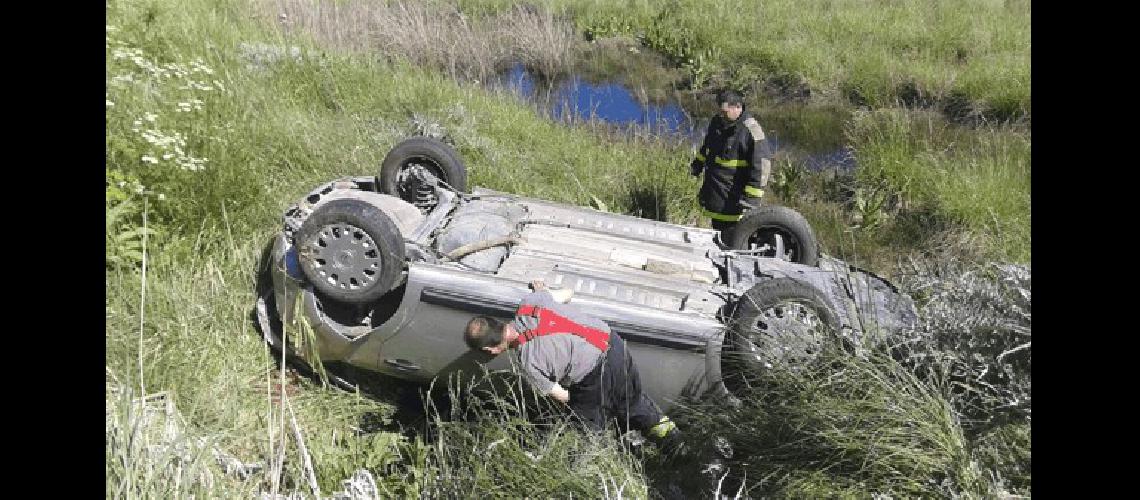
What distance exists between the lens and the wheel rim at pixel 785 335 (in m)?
3.54

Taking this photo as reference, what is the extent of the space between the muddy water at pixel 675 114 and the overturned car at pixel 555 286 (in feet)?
13.6

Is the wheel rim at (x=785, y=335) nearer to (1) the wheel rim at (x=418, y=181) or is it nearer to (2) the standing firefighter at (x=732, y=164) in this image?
(2) the standing firefighter at (x=732, y=164)

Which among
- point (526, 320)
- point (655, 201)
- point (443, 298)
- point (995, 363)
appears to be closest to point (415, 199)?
point (443, 298)

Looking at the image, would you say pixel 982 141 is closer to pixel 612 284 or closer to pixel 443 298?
pixel 612 284

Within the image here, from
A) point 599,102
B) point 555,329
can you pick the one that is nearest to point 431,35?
point 599,102

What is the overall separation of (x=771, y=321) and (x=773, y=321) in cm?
1

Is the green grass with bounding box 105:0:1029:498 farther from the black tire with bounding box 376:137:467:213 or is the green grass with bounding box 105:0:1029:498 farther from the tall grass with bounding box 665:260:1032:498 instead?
the black tire with bounding box 376:137:467:213

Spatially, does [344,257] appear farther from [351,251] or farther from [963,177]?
[963,177]

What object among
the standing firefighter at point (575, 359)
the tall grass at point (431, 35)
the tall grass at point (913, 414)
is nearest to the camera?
the tall grass at point (913, 414)

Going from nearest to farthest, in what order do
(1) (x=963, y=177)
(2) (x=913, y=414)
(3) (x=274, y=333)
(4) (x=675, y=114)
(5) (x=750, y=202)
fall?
(2) (x=913, y=414), (3) (x=274, y=333), (5) (x=750, y=202), (1) (x=963, y=177), (4) (x=675, y=114)

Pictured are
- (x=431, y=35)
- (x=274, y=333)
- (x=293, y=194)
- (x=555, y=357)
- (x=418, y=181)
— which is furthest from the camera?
(x=431, y=35)

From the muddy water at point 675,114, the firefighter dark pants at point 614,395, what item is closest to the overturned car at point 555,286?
the firefighter dark pants at point 614,395

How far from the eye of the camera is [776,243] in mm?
5328

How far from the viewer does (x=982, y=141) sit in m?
8.86
